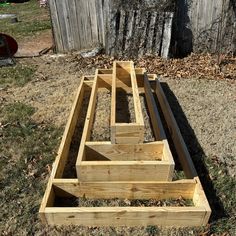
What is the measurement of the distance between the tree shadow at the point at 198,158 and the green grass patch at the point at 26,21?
7159 mm

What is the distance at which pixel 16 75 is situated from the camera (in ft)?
25.1

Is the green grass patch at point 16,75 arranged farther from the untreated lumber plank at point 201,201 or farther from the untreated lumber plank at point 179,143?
the untreated lumber plank at point 201,201

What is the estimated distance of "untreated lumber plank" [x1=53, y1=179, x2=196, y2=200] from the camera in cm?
381

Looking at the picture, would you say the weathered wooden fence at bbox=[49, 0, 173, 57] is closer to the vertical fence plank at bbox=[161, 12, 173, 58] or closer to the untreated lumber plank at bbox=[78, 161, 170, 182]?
the vertical fence plank at bbox=[161, 12, 173, 58]

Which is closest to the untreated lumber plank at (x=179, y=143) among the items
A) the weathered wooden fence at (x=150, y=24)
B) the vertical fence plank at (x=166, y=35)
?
the vertical fence plank at (x=166, y=35)

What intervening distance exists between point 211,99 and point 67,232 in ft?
13.4

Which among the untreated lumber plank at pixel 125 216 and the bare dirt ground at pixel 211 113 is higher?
the untreated lumber plank at pixel 125 216

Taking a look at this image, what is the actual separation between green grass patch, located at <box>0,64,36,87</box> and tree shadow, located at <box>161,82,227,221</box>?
3.36 metres

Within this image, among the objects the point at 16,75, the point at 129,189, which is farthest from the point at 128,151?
the point at 16,75

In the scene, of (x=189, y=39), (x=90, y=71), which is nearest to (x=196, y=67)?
(x=189, y=39)

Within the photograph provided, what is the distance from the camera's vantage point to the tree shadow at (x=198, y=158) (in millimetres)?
3873

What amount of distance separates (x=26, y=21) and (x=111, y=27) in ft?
22.4

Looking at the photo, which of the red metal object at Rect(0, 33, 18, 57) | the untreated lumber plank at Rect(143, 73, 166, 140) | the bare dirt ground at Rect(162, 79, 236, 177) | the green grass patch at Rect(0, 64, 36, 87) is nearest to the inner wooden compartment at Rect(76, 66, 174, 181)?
the untreated lumber plank at Rect(143, 73, 166, 140)

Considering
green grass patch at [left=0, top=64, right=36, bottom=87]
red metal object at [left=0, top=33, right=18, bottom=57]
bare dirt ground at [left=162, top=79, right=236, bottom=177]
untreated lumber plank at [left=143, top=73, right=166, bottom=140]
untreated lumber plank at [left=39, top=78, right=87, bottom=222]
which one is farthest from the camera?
red metal object at [left=0, top=33, right=18, bottom=57]
